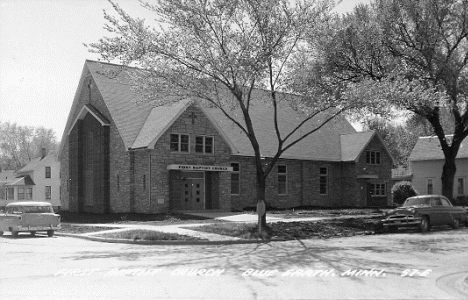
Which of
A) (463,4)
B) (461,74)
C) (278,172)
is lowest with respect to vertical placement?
(278,172)

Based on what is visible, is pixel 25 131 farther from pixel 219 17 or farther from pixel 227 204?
pixel 219 17

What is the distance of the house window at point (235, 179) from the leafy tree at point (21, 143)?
5966cm

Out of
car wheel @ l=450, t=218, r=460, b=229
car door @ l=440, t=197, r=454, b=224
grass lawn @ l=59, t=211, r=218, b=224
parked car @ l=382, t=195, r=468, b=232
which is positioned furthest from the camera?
grass lawn @ l=59, t=211, r=218, b=224

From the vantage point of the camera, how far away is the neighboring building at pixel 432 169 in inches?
1933

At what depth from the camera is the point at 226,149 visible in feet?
115

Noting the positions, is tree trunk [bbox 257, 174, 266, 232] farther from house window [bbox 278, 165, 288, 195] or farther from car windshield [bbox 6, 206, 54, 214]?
house window [bbox 278, 165, 288, 195]

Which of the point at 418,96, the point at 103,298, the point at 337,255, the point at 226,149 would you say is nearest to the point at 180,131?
the point at 226,149

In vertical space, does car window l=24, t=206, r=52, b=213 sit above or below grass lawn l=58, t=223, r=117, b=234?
above

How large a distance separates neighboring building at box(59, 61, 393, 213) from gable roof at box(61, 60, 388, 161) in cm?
7

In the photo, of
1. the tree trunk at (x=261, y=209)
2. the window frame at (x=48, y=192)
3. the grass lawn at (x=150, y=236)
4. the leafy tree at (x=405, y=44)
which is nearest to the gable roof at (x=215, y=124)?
the leafy tree at (x=405, y=44)

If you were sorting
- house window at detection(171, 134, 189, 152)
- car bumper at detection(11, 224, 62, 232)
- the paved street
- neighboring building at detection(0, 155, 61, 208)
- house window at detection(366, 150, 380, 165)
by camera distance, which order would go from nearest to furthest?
the paved street
car bumper at detection(11, 224, 62, 232)
house window at detection(171, 134, 189, 152)
house window at detection(366, 150, 380, 165)
neighboring building at detection(0, 155, 61, 208)

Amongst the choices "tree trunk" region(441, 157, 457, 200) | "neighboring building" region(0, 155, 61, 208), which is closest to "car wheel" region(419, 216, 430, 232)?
"tree trunk" region(441, 157, 457, 200)

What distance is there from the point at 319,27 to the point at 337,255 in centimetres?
1124

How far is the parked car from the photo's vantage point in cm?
2248
